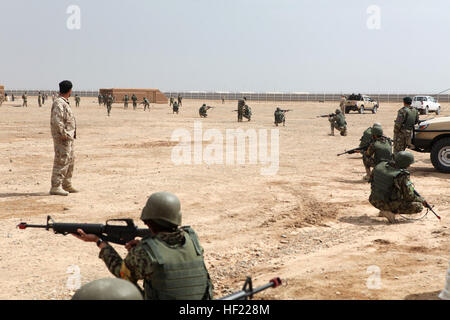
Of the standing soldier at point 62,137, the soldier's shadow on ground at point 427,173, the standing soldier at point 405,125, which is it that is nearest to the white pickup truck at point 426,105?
the soldier's shadow on ground at point 427,173

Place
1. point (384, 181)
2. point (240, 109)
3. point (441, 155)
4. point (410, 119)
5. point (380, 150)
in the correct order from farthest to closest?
point (240, 109), point (410, 119), point (441, 155), point (380, 150), point (384, 181)

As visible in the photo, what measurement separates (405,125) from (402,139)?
1.16 ft

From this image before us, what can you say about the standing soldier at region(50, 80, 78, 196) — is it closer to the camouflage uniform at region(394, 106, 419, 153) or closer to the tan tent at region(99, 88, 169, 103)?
the camouflage uniform at region(394, 106, 419, 153)

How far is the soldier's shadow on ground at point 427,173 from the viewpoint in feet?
37.9

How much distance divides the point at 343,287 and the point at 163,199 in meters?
2.52

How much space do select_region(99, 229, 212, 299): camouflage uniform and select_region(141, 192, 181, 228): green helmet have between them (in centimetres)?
9

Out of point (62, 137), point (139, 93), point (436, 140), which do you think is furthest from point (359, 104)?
point (62, 137)

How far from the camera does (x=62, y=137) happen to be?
8844mm

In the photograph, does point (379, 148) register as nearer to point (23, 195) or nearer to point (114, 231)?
point (23, 195)

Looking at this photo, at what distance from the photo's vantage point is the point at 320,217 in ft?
26.1

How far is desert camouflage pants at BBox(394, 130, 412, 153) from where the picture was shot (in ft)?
39.7

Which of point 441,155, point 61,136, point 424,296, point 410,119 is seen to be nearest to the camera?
point 424,296

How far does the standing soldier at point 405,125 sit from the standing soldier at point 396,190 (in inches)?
192
